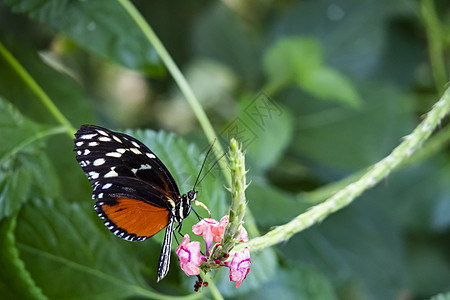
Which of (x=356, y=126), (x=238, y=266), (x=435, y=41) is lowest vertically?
(x=238, y=266)

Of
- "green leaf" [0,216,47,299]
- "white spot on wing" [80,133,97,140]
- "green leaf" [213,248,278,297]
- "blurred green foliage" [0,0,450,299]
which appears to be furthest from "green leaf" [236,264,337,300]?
"white spot on wing" [80,133,97,140]

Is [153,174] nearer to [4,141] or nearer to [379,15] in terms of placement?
[4,141]

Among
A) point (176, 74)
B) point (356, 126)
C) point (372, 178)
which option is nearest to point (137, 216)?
point (372, 178)

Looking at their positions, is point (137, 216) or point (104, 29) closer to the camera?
point (137, 216)

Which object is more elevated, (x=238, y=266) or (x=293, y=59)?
(x=293, y=59)

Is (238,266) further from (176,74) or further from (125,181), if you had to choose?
(176,74)

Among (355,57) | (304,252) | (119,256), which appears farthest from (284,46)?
(119,256)

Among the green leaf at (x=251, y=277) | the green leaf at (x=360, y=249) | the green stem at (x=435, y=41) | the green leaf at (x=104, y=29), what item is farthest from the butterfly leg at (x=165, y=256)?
the green stem at (x=435, y=41)
